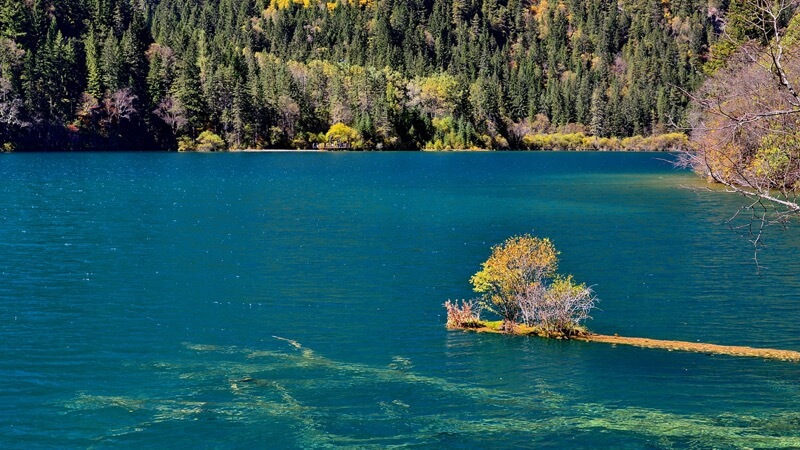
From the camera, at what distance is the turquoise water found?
22.4 meters

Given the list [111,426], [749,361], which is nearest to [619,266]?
[749,361]

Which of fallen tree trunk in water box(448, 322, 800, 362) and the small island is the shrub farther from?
fallen tree trunk in water box(448, 322, 800, 362)

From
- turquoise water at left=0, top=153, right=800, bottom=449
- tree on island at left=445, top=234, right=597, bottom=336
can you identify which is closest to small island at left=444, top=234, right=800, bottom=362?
tree on island at left=445, top=234, right=597, bottom=336

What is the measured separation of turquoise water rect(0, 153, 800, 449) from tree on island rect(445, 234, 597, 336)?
1156 millimetres

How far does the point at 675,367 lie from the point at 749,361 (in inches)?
123

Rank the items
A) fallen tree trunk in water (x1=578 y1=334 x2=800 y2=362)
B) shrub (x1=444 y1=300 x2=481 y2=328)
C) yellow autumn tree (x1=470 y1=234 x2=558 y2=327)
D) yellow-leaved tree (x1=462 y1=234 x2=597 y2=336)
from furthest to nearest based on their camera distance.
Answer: shrub (x1=444 y1=300 x2=481 y2=328), yellow autumn tree (x1=470 y1=234 x2=558 y2=327), yellow-leaved tree (x1=462 y1=234 x2=597 y2=336), fallen tree trunk in water (x1=578 y1=334 x2=800 y2=362)

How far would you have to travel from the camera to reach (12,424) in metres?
22.4

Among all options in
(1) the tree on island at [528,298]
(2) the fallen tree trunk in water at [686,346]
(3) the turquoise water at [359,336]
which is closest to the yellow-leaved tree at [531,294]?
(1) the tree on island at [528,298]

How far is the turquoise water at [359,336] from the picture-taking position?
22359 mm

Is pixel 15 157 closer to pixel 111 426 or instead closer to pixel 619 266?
pixel 619 266

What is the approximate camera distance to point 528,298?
32438 millimetres

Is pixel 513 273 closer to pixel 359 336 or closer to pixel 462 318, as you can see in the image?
pixel 462 318

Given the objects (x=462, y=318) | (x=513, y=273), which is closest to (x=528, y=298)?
(x=513, y=273)

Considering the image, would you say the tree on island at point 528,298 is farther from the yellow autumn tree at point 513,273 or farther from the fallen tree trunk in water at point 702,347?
the fallen tree trunk in water at point 702,347
